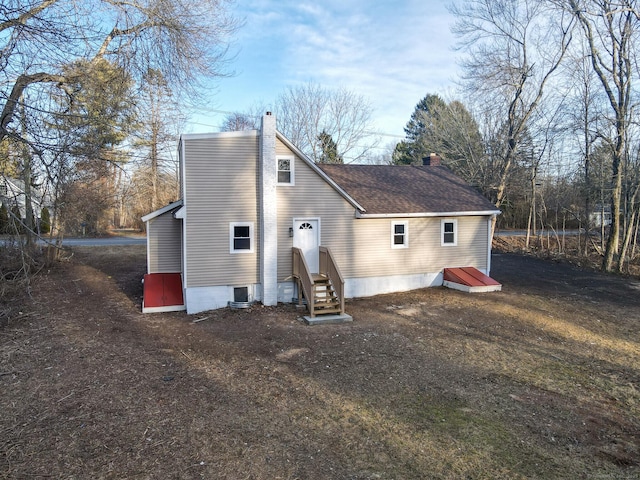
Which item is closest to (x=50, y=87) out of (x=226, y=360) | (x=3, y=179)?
(x=3, y=179)

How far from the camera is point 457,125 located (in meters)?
28.7

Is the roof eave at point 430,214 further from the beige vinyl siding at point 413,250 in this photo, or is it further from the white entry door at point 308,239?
the white entry door at point 308,239

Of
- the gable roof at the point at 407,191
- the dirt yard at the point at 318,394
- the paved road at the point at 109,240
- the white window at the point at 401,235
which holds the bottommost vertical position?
the dirt yard at the point at 318,394

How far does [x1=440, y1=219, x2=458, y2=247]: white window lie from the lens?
51.9 feet

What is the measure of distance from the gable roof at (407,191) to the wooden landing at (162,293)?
22.1ft

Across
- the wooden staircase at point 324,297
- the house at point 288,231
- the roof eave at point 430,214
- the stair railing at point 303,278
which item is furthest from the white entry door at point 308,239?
the roof eave at point 430,214

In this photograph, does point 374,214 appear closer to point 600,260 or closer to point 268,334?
point 268,334

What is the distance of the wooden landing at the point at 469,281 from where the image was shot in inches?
587

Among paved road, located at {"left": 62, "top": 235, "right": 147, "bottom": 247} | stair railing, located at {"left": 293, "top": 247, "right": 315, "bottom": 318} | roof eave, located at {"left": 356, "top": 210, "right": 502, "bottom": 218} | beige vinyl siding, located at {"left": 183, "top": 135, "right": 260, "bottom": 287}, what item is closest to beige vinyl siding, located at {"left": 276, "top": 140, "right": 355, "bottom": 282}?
stair railing, located at {"left": 293, "top": 247, "right": 315, "bottom": 318}

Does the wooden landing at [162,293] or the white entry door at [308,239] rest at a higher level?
the white entry door at [308,239]

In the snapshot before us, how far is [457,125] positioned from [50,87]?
25389 millimetres

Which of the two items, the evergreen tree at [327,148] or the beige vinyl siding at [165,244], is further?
the evergreen tree at [327,148]

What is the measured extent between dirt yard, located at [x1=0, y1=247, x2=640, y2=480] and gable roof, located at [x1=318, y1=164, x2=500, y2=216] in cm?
413

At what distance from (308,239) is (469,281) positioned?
20.1ft
